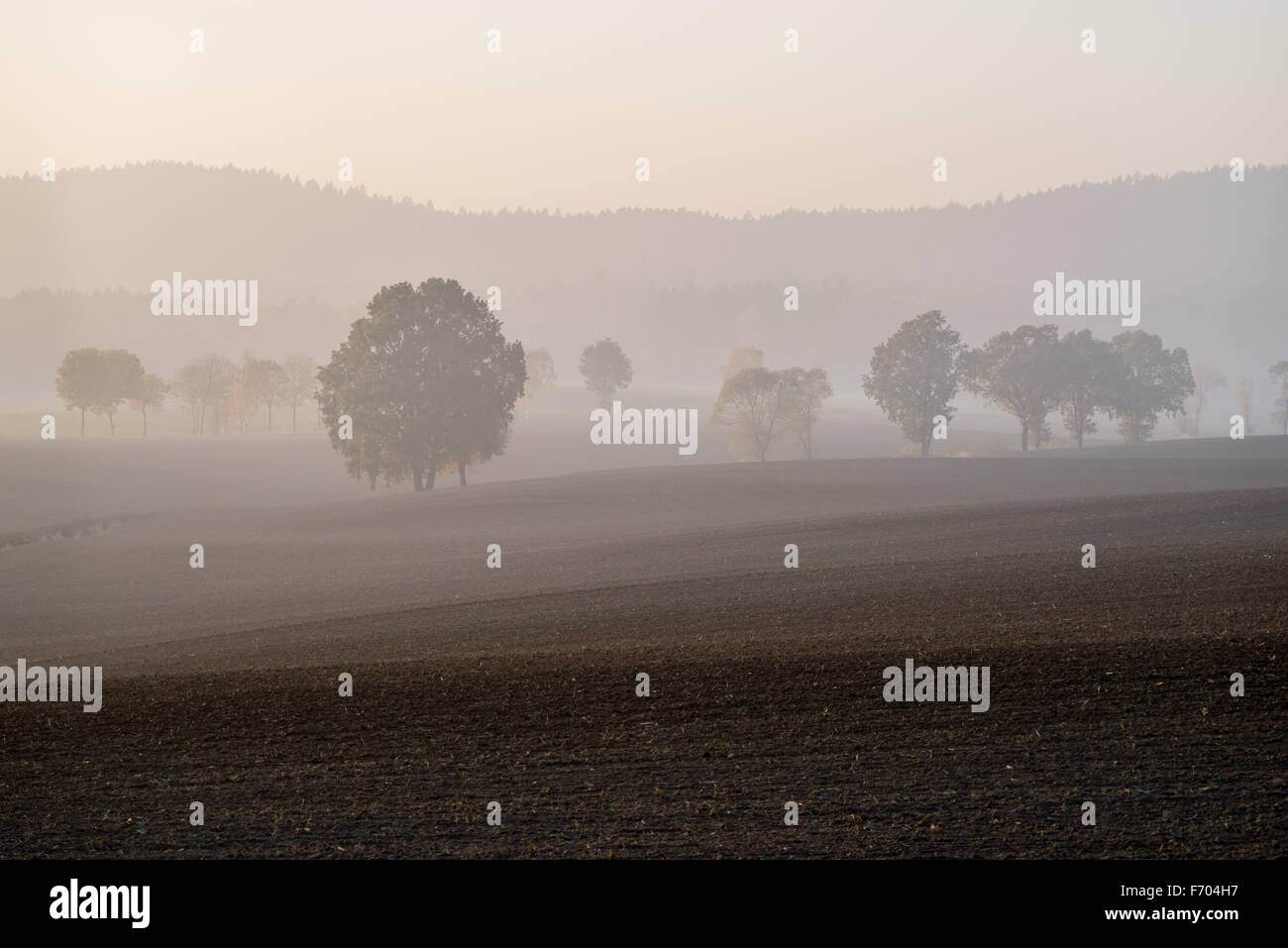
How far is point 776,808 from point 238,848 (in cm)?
644

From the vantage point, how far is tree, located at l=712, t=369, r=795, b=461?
117 meters

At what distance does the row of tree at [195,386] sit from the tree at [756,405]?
6195 cm

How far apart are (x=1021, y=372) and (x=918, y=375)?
13.1 meters

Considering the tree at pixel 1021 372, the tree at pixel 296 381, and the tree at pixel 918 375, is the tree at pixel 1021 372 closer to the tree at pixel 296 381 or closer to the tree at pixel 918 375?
the tree at pixel 918 375

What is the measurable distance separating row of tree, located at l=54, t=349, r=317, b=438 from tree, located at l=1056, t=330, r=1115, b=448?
312 feet

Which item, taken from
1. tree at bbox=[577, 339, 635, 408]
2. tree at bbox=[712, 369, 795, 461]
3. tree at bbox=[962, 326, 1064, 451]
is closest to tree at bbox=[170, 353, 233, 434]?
tree at bbox=[577, 339, 635, 408]

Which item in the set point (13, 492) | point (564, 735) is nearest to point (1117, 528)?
point (564, 735)

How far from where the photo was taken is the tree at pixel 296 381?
150750mm

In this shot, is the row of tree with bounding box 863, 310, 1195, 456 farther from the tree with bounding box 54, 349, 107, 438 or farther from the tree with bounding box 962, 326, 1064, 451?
the tree with bounding box 54, 349, 107, 438

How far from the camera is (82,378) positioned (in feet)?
394
